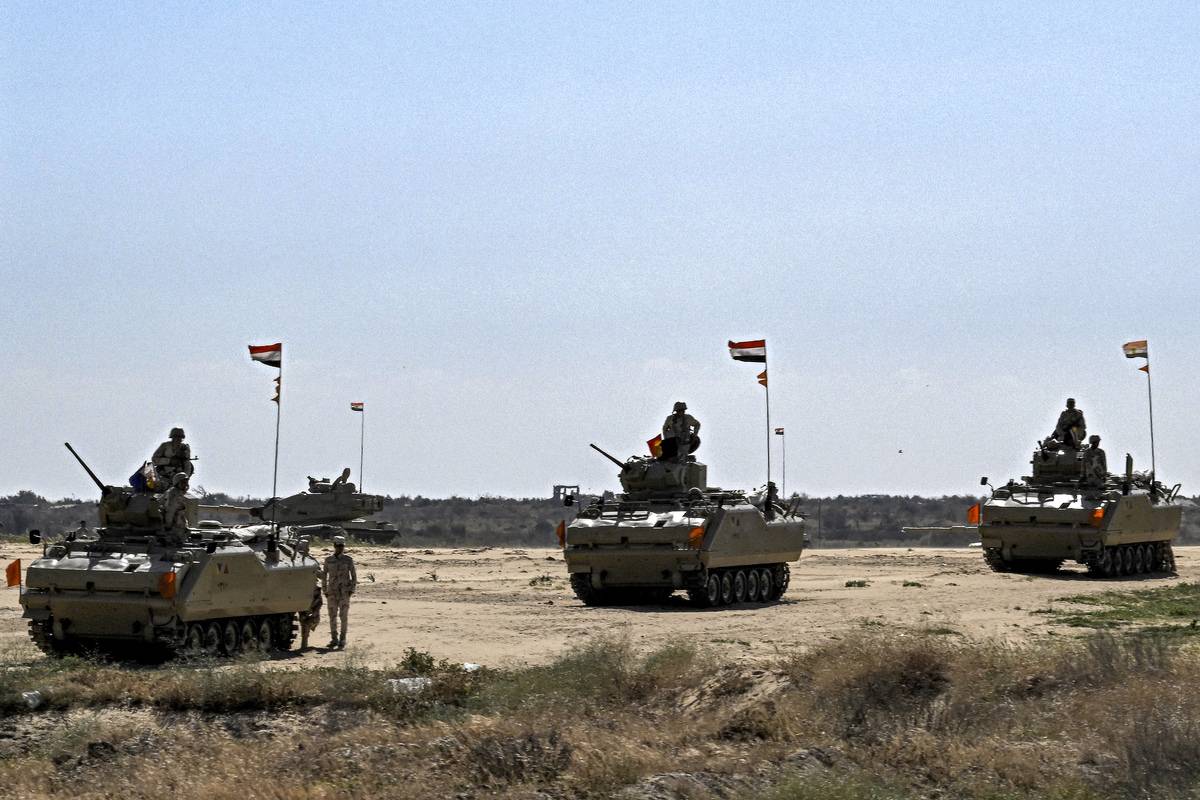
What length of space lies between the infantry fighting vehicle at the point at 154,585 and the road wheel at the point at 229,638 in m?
0.01

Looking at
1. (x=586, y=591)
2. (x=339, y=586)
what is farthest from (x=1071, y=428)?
(x=339, y=586)

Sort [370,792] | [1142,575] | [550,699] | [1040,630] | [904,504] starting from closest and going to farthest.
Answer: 1. [370,792]
2. [550,699]
3. [1040,630]
4. [1142,575]
5. [904,504]

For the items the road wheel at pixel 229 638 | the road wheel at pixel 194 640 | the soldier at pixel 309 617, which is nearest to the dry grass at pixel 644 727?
the road wheel at pixel 194 640

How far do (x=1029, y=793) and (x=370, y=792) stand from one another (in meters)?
5.71

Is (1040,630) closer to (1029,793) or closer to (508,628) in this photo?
(508,628)

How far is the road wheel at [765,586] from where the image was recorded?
34.5 metres

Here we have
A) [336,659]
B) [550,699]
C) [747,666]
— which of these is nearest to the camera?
[550,699]

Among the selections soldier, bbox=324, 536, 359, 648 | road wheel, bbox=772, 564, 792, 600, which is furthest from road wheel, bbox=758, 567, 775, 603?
soldier, bbox=324, 536, 359, 648

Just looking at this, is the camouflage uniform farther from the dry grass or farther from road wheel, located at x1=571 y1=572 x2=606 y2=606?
road wheel, located at x1=571 y1=572 x2=606 y2=606

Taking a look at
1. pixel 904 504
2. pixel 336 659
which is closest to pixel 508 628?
pixel 336 659

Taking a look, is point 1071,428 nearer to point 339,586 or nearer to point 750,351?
point 750,351

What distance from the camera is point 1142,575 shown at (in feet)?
139

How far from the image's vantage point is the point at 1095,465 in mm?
40906

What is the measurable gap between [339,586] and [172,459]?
3.02 m
